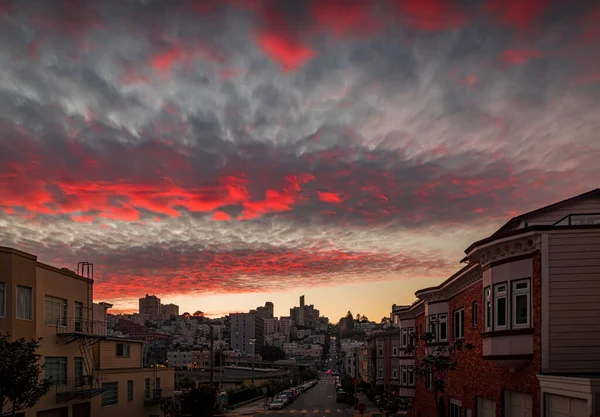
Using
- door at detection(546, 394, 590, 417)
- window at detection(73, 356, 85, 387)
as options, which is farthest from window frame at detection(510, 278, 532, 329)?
window at detection(73, 356, 85, 387)

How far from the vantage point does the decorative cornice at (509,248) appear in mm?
16875

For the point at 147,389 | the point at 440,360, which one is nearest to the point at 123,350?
the point at 147,389

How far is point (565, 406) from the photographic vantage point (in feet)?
48.9

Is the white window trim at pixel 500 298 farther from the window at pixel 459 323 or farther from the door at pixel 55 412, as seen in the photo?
the door at pixel 55 412

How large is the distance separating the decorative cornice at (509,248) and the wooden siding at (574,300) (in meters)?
0.48

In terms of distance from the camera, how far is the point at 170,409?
146 feet

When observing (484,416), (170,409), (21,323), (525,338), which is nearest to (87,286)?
(21,323)

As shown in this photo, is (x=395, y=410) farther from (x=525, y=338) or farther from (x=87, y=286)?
(x=525, y=338)

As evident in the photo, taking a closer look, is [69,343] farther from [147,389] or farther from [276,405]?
[276,405]

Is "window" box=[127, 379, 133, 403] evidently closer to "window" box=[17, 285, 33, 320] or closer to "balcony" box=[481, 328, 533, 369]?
"window" box=[17, 285, 33, 320]

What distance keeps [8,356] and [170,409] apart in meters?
26.3

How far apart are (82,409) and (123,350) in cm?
800

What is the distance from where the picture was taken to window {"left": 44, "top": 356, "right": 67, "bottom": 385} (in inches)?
1196

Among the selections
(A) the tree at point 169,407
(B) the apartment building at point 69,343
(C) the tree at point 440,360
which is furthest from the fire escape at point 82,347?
(C) the tree at point 440,360
